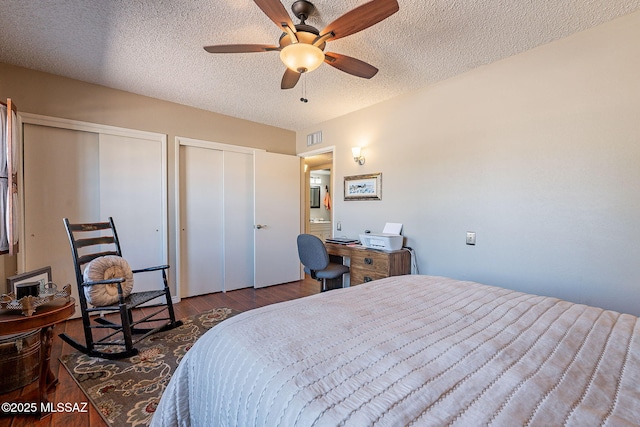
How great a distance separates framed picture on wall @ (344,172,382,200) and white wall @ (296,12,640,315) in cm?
26

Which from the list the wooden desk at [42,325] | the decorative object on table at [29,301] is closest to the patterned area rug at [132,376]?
the wooden desk at [42,325]

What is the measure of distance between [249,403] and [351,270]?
7.61 feet

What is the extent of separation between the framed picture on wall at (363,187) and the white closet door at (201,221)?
5.78 feet

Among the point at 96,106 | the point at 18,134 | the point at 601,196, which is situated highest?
the point at 96,106

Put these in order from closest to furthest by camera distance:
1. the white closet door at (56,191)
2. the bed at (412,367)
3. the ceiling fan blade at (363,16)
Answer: the bed at (412,367) < the ceiling fan blade at (363,16) < the white closet door at (56,191)

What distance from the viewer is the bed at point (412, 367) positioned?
24.0 inches

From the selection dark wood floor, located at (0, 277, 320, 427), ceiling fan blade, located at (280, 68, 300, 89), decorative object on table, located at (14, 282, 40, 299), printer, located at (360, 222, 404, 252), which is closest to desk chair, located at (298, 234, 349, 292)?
printer, located at (360, 222, 404, 252)

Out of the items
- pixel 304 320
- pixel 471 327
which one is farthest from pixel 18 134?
pixel 471 327

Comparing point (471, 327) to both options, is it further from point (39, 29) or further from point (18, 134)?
point (18, 134)

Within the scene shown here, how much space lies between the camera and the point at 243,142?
394 cm

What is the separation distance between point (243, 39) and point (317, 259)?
2045 millimetres

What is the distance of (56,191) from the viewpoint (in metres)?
2.71

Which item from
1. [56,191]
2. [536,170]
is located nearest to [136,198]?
[56,191]

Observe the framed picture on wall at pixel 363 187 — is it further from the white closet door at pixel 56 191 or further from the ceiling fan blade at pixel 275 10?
the white closet door at pixel 56 191
